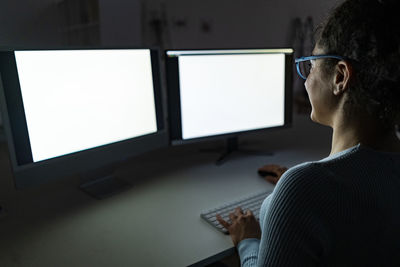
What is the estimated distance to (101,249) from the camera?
76 centimetres

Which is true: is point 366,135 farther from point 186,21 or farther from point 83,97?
point 186,21

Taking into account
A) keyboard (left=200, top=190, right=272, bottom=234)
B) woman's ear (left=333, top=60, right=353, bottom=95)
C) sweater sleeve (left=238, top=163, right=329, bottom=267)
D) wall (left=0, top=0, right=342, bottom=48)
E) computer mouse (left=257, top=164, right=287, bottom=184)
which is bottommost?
keyboard (left=200, top=190, right=272, bottom=234)

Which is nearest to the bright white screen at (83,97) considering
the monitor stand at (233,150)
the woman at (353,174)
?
the monitor stand at (233,150)

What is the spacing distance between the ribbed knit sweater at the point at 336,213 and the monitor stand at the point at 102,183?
0.60 m

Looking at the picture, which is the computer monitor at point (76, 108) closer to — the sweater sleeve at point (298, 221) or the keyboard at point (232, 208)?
the keyboard at point (232, 208)

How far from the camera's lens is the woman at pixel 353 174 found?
1.84 feet

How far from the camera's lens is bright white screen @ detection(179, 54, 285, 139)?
1.22 meters

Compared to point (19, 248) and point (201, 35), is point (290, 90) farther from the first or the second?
point (201, 35)

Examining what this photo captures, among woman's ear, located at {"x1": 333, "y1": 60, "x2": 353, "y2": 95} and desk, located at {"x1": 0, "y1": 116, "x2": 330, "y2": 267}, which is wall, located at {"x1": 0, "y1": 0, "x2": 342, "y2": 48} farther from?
woman's ear, located at {"x1": 333, "y1": 60, "x2": 353, "y2": 95}

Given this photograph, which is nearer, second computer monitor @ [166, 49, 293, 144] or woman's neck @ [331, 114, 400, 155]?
woman's neck @ [331, 114, 400, 155]

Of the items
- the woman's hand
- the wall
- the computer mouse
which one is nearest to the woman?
the woman's hand

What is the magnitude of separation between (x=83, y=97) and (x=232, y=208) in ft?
1.85

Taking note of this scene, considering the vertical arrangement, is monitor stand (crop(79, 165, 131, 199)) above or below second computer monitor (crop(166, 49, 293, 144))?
below

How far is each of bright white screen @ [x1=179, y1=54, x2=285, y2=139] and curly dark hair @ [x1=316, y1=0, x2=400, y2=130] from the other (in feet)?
2.03
